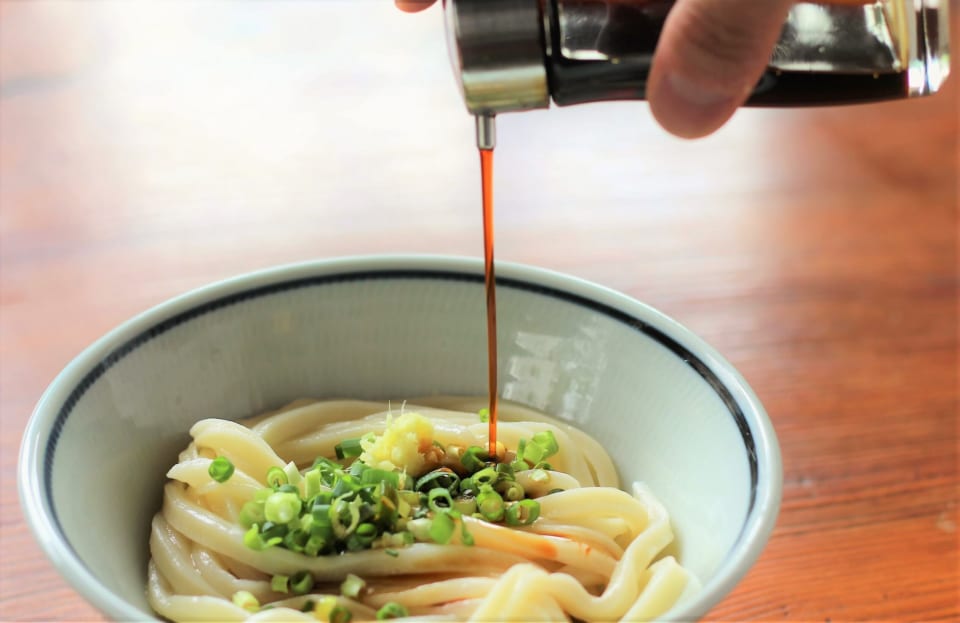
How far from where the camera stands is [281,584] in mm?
1352

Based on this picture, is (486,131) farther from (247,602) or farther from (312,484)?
(247,602)

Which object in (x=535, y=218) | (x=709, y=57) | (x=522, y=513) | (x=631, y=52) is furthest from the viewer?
(x=535, y=218)

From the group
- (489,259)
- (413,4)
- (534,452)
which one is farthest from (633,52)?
(534,452)

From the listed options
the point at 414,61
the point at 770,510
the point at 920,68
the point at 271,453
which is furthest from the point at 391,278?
the point at 414,61

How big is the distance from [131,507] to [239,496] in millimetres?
172

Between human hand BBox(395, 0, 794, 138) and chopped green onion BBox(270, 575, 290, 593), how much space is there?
2.77ft

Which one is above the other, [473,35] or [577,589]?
[473,35]

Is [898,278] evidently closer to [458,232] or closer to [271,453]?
[458,232]

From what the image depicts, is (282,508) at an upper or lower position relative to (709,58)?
lower

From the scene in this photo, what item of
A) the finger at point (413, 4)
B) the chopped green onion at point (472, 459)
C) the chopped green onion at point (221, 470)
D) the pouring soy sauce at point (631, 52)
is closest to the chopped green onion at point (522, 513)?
the chopped green onion at point (472, 459)

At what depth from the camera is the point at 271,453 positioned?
61.6 inches

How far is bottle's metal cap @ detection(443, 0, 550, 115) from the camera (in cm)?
120

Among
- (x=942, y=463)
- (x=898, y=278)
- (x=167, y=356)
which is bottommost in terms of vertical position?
(x=942, y=463)

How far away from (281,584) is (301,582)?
0.10 feet
